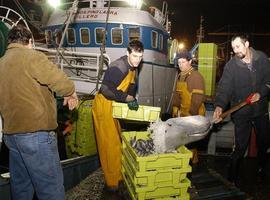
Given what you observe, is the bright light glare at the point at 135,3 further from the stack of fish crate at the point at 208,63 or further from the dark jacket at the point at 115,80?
the dark jacket at the point at 115,80

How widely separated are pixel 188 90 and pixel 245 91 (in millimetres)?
1028

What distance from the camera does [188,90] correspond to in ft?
17.3

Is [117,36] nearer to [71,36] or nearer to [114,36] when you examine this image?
[114,36]

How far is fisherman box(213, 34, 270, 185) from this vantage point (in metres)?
4.55

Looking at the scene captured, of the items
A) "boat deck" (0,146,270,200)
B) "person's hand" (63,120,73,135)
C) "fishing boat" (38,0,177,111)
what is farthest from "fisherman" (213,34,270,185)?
"fishing boat" (38,0,177,111)

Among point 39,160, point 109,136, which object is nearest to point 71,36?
point 109,136

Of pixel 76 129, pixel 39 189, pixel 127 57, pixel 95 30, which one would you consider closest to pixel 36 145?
pixel 39 189

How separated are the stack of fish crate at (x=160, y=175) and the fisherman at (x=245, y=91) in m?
Answer: 1.40

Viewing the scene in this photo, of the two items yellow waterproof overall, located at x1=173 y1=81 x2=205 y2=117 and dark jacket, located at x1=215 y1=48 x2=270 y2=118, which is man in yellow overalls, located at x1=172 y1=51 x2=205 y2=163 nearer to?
yellow waterproof overall, located at x1=173 y1=81 x2=205 y2=117

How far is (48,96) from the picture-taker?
315 centimetres

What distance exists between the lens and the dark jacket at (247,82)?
4555mm

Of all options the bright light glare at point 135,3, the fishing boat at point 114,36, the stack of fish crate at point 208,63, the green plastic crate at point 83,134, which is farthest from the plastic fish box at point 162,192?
the bright light glare at point 135,3

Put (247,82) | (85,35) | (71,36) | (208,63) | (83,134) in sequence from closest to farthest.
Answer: (247,82) → (83,134) → (85,35) → (71,36) → (208,63)

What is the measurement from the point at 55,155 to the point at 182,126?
151cm
